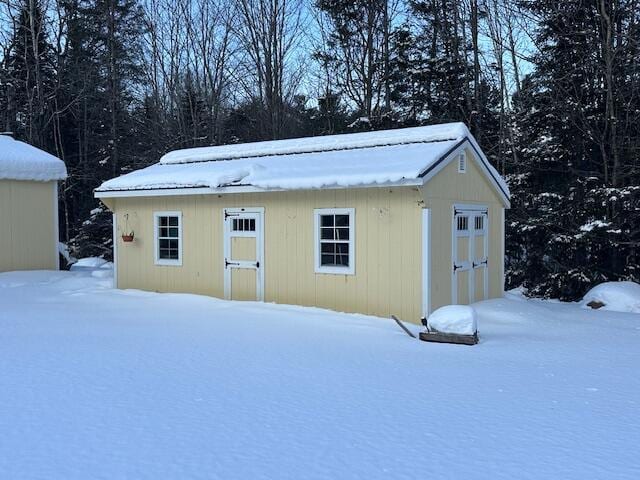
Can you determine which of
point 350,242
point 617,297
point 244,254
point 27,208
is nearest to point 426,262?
point 350,242

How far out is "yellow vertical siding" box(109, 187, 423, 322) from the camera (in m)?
9.06

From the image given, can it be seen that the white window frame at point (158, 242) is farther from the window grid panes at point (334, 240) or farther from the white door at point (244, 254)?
the window grid panes at point (334, 240)

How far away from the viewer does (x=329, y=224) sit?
9805 millimetres

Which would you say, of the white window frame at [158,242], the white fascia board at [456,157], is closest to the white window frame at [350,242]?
the white fascia board at [456,157]

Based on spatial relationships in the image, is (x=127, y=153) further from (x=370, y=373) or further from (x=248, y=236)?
(x=370, y=373)

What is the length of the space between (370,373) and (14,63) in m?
22.4

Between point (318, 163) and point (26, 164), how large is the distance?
770cm

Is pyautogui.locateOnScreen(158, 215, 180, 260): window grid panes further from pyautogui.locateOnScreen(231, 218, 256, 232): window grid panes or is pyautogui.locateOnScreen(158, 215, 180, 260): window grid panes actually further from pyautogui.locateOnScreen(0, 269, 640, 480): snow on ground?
pyautogui.locateOnScreen(0, 269, 640, 480): snow on ground

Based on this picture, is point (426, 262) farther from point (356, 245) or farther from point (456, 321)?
point (456, 321)

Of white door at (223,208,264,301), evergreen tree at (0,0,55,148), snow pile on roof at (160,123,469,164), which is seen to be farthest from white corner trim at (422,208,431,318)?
evergreen tree at (0,0,55,148)

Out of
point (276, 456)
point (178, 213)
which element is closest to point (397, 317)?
point (178, 213)

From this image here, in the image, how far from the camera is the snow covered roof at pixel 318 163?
9.16 metres

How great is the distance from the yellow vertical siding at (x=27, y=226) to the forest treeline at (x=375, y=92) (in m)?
7.83

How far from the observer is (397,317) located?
360 inches
